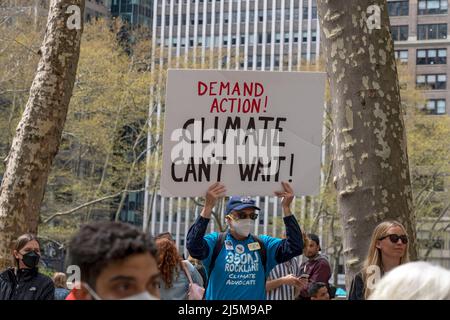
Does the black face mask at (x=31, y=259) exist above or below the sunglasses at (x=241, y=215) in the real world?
below

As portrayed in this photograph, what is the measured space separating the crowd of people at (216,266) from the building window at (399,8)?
3044 inches

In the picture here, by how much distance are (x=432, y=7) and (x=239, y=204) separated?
79.9 metres

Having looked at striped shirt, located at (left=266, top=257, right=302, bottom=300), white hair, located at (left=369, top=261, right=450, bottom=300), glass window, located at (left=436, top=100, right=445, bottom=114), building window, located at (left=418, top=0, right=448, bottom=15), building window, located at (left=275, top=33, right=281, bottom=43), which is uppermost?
→ building window, located at (left=418, top=0, right=448, bottom=15)

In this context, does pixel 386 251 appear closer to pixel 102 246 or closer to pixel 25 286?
pixel 25 286

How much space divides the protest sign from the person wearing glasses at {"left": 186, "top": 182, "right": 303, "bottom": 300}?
0.38 feet

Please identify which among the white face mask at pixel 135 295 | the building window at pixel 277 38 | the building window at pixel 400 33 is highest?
the building window at pixel 277 38

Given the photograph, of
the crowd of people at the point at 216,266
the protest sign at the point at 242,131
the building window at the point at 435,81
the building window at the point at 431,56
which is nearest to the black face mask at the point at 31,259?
the crowd of people at the point at 216,266

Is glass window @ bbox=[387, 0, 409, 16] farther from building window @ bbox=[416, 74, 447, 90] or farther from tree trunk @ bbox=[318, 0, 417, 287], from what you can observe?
tree trunk @ bbox=[318, 0, 417, 287]

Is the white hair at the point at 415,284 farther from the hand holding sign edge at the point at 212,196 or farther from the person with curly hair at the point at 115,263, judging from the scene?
the hand holding sign edge at the point at 212,196

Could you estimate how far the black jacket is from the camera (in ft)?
23.6

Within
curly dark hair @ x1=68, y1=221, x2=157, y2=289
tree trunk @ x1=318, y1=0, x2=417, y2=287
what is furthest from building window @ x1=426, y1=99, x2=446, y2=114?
curly dark hair @ x1=68, y1=221, x2=157, y2=289

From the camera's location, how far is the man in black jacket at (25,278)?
727 cm

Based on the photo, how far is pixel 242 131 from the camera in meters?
6.35
